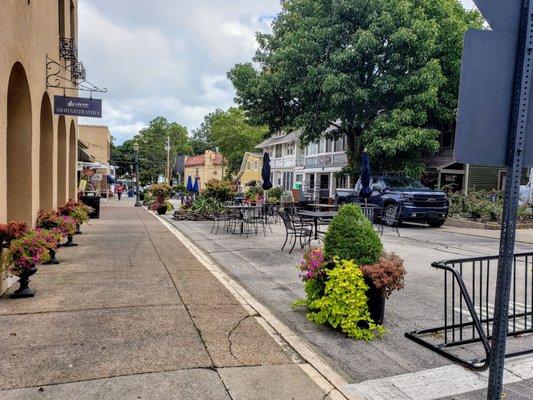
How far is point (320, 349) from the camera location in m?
4.22

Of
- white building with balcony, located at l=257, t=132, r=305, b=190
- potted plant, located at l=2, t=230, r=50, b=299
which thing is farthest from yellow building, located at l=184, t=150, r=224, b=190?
potted plant, located at l=2, t=230, r=50, b=299

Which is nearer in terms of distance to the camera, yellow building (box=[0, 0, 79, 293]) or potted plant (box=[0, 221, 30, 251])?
potted plant (box=[0, 221, 30, 251])

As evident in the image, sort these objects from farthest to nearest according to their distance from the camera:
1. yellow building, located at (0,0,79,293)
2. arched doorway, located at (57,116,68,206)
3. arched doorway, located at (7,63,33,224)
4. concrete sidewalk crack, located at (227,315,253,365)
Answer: arched doorway, located at (57,116,68,206) → arched doorway, located at (7,63,33,224) → yellow building, located at (0,0,79,293) → concrete sidewalk crack, located at (227,315,253,365)

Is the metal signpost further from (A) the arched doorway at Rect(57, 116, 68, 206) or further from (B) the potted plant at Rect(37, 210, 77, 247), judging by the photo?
(A) the arched doorway at Rect(57, 116, 68, 206)

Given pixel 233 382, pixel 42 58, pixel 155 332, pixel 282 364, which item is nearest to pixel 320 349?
pixel 282 364

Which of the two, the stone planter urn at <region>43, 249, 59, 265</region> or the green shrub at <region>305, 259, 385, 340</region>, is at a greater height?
the green shrub at <region>305, 259, 385, 340</region>

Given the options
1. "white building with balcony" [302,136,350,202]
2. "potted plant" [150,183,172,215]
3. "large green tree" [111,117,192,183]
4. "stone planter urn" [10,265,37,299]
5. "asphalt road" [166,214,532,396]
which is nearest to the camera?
"asphalt road" [166,214,532,396]

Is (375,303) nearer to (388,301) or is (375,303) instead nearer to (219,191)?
(388,301)

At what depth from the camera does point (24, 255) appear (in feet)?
17.2

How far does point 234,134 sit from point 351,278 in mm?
46364

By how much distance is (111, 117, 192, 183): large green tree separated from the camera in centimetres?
8044

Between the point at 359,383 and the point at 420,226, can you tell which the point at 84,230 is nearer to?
the point at 359,383

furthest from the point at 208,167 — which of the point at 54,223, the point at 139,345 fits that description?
the point at 139,345

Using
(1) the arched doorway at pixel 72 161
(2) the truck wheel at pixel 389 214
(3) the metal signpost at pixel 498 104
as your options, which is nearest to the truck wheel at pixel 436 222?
(2) the truck wheel at pixel 389 214
